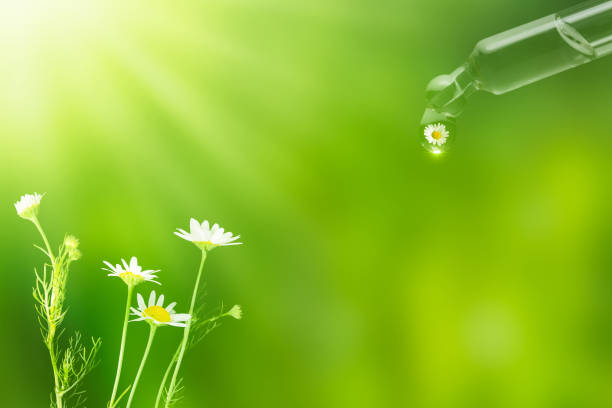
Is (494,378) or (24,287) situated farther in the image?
(494,378)

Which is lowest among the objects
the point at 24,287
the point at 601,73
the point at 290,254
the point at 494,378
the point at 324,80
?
the point at 24,287

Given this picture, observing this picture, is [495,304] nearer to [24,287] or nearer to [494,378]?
[494,378]

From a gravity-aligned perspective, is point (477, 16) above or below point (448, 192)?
above

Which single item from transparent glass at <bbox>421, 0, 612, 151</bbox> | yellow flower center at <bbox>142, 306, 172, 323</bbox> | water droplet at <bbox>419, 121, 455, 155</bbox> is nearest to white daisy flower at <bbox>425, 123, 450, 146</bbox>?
water droplet at <bbox>419, 121, 455, 155</bbox>

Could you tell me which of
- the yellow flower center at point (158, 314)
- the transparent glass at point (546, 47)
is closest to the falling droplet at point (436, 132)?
the transparent glass at point (546, 47)

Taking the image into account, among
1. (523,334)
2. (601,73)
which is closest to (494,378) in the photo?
(523,334)

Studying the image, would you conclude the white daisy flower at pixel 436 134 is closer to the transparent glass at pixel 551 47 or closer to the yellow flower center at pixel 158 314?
the transparent glass at pixel 551 47

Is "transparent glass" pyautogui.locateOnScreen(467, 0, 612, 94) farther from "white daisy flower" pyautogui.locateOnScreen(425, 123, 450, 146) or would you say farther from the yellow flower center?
the yellow flower center
